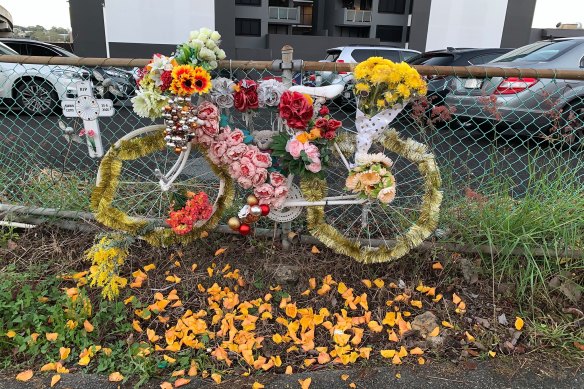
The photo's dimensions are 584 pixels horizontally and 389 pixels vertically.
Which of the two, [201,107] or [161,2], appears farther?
[161,2]

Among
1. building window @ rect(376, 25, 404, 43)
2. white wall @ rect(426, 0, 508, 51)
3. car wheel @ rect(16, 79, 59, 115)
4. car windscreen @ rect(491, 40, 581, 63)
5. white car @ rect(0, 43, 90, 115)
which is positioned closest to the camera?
white car @ rect(0, 43, 90, 115)

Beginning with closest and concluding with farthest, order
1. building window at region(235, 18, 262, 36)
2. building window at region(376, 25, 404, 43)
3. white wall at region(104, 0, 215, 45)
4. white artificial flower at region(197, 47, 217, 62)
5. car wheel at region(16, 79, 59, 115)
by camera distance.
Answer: white artificial flower at region(197, 47, 217, 62)
car wheel at region(16, 79, 59, 115)
white wall at region(104, 0, 215, 45)
building window at region(235, 18, 262, 36)
building window at region(376, 25, 404, 43)

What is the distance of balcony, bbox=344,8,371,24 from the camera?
2653 cm

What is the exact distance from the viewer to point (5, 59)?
2.71 metres

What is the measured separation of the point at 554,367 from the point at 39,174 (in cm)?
350

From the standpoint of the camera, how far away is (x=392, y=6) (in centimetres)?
2583

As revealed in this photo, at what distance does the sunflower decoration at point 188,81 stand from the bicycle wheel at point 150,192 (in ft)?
1.34

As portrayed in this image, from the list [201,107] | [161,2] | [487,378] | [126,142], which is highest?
[161,2]

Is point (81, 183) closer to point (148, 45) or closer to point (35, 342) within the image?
point (35, 342)

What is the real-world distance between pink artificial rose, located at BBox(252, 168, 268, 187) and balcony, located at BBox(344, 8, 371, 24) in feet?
88.1

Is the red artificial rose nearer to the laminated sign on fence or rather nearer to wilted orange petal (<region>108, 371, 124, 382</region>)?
the laminated sign on fence

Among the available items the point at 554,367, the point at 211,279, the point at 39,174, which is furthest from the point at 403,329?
the point at 39,174

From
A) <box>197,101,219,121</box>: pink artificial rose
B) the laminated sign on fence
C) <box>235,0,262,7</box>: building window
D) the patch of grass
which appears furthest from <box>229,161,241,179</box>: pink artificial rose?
<box>235,0,262,7</box>: building window

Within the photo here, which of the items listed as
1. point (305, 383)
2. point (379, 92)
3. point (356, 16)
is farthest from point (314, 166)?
point (356, 16)
